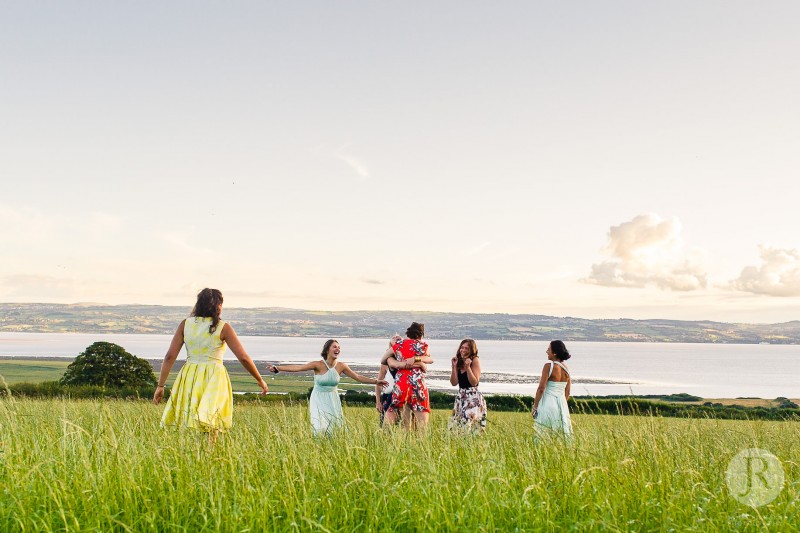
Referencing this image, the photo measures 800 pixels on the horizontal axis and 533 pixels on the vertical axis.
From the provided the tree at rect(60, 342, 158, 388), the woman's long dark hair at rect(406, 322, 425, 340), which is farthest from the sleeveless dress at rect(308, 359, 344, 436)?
the tree at rect(60, 342, 158, 388)

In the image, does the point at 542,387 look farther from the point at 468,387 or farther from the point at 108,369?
the point at 108,369

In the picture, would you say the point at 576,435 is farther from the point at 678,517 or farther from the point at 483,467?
the point at 678,517

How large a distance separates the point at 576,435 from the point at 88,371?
29.4 metres

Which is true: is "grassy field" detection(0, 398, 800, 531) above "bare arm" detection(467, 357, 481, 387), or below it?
below

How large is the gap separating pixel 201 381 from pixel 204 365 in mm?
212

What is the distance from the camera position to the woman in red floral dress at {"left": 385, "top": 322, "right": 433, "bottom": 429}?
463 inches

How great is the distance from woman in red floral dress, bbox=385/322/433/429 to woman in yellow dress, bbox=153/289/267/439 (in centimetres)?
364

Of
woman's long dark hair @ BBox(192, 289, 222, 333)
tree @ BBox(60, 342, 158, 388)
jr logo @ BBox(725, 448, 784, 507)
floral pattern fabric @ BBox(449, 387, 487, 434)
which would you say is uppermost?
woman's long dark hair @ BBox(192, 289, 222, 333)

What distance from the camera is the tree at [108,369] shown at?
3212 cm

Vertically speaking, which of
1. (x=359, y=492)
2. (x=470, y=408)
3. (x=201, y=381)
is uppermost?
(x=201, y=381)

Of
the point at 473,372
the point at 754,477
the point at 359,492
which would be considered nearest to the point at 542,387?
the point at 473,372

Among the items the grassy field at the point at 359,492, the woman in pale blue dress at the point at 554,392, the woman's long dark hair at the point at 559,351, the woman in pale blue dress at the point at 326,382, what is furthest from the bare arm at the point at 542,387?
the grassy field at the point at 359,492

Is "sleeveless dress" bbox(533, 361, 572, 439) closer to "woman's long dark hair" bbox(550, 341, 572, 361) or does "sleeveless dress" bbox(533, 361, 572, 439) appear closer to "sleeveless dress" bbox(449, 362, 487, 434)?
"woman's long dark hair" bbox(550, 341, 572, 361)

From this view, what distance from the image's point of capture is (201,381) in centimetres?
852
